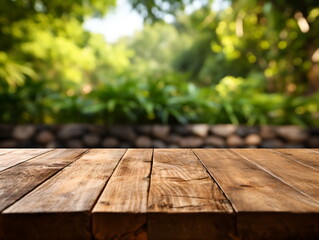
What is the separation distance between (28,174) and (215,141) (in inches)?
69.8

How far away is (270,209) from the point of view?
398mm

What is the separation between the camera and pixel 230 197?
1.49 feet

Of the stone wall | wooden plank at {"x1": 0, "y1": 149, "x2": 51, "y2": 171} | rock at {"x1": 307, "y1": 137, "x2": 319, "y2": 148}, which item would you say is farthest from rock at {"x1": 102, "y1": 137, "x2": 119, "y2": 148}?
rock at {"x1": 307, "y1": 137, "x2": 319, "y2": 148}

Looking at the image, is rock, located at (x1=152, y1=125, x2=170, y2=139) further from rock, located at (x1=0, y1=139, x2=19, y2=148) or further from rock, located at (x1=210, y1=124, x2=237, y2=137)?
rock, located at (x1=0, y1=139, x2=19, y2=148)

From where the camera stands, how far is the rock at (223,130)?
7.32 feet

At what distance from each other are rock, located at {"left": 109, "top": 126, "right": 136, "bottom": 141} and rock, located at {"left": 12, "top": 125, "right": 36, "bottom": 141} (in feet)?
2.07

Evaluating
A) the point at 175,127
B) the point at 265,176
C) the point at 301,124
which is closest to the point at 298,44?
the point at 301,124

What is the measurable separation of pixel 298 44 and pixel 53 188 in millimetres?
3464

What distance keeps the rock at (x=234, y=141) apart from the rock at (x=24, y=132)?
5.12 feet

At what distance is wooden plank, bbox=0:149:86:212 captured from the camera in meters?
0.48

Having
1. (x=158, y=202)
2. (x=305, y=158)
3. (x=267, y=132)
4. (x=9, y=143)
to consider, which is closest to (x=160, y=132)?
(x=267, y=132)

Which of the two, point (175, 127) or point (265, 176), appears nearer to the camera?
point (265, 176)

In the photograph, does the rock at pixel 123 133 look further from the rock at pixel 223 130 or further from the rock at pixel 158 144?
the rock at pixel 223 130

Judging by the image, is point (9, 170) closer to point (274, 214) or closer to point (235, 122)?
point (274, 214)
